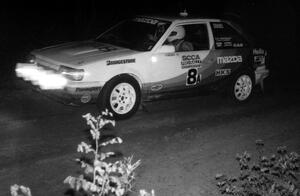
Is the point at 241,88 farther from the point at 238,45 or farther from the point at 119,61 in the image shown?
the point at 119,61

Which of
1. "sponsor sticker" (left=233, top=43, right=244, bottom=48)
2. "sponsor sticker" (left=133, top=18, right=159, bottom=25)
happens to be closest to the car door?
"sponsor sticker" (left=133, top=18, right=159, bottom=25)

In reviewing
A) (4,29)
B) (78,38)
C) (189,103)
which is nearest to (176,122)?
(189,103)

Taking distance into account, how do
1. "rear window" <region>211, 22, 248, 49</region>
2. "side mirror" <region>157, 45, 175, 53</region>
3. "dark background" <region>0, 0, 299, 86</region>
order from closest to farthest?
"side mirror" <region>157, 45, 175, 53</region> < "rear window" <region>211, 22, 248, 49</region> < "dark background" <region>0, 0, 299, 86</region>

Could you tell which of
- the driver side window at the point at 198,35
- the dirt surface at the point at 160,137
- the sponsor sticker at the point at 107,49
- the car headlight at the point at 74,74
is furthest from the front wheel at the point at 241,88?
the car headlight at the point at 74,74

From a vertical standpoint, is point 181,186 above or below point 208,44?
below

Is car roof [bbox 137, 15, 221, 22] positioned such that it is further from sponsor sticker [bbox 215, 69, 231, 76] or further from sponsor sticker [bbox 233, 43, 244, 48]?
sponsor sticker [bbox 215, 69, 231, 76]

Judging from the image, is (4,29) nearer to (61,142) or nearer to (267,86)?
(267,86)

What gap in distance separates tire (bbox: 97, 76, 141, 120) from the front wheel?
7.55 ft

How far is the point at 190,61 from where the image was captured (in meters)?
8.16

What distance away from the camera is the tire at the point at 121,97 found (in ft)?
24.0

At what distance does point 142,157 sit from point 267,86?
583cm

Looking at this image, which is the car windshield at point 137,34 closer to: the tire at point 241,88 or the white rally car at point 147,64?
the white rally car at point 147,64

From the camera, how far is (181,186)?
17.4 feet

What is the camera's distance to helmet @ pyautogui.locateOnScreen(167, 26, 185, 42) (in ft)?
26.7
